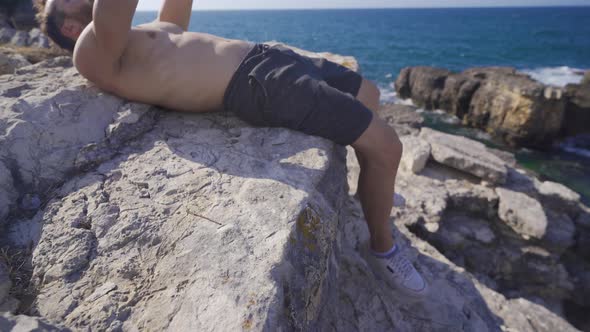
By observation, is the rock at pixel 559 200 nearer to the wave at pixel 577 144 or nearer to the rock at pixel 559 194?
the rock at pixel 559 194

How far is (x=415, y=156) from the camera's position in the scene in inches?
199

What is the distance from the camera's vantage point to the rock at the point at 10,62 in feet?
9.36

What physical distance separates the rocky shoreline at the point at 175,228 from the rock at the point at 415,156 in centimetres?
199

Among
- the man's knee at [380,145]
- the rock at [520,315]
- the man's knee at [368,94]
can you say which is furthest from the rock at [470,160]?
the man's knee at [380,145]

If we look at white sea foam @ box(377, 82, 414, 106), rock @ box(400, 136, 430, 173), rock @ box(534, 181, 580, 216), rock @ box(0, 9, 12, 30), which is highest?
rock @ box(0, 9, 12, 30)

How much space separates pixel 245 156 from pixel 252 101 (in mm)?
422

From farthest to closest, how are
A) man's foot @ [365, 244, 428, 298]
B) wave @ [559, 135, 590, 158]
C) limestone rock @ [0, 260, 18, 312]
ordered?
wave @ [559, 135, 590, 158], man's foot @ [365, 244, 428, 298], limestone rock @ [0, 260, 18, 312]

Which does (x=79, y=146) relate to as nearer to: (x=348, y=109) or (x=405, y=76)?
(x=348, y=109)

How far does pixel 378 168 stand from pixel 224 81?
1.07 meters

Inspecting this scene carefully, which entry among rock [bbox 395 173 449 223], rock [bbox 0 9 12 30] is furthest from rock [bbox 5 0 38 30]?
rock [bbox 395 173 449 223]

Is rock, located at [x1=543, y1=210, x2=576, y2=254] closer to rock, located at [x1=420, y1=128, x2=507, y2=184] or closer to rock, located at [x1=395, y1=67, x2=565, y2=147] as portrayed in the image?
rock, located at [x1=420, y1=128, x2=507, y2=184]

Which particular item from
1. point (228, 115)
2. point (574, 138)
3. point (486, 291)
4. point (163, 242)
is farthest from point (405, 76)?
point (163, 242)

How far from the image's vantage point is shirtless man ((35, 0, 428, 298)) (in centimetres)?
210

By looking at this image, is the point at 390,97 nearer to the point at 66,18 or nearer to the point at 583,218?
the point at 583,218
